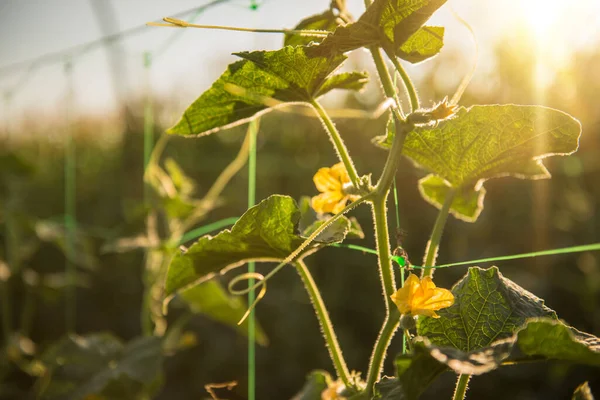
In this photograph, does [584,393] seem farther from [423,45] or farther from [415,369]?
[423,45]

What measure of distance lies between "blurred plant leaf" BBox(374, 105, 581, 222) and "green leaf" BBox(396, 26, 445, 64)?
0.29ft

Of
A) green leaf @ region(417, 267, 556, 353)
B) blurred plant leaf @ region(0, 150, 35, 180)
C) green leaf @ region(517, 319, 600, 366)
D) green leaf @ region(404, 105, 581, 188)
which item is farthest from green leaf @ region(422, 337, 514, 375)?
blurred plant leaf @ region(0, 150, 35, 180)

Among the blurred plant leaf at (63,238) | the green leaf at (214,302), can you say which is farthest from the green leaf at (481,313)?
the blurred plant leaf at (63,238)

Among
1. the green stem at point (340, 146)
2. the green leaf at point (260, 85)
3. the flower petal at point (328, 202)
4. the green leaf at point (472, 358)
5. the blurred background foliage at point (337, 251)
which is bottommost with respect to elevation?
the blurred background foliage at point (337, 251)

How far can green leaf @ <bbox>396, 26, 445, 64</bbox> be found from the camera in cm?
69

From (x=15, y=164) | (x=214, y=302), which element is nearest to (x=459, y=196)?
(x=214, y=302)

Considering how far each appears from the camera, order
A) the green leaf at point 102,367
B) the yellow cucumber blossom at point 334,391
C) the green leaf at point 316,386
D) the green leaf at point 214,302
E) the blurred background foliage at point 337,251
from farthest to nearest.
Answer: the blurred background foliage at point 337,251 < the green leaf at point 214,302 < the green leaf at point 102,367 < the green leaf at point 316,386 < the yellow cucumber blossom at point 334,391

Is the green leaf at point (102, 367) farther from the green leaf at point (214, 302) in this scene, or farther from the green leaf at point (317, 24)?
the green leaf at point (317, 24)

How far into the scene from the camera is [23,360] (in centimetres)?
189

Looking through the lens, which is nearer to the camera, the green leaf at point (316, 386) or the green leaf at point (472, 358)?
the green leaf at point (472, 358)

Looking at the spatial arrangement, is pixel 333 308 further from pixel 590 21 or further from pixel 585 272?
pixel 590 21

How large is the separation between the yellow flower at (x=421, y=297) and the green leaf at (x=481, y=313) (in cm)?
3

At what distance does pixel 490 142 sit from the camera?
2.19 feet

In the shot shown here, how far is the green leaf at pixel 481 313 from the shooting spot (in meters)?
0.64
